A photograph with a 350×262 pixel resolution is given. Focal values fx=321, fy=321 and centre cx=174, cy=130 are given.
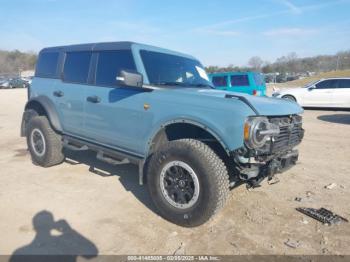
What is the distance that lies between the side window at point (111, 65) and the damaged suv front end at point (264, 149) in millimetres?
1869

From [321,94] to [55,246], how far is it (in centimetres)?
1566

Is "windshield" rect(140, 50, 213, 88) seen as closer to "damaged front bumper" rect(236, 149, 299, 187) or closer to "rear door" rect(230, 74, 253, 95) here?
"damaged front bumper" rect(236, 149, 299, 187)

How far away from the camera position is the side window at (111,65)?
440 cm

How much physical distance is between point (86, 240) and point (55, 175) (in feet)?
→ 7.65

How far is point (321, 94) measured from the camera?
16.0 meters

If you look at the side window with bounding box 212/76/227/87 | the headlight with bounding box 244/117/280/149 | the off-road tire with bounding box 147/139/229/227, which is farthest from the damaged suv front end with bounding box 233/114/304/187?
the side window with bounding box 212/76/227/87

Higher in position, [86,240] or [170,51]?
[170,51]

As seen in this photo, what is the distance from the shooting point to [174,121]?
3.76 metres

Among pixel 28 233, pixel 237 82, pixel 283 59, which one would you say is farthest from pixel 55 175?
pixel 283 59

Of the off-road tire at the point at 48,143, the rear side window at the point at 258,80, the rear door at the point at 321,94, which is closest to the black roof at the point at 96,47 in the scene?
the off-road tire at the point at 48,143

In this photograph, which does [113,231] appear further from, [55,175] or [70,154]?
[70,154]

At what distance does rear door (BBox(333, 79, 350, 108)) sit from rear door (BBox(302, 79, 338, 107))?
0.18m

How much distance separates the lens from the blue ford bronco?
11.3 feet

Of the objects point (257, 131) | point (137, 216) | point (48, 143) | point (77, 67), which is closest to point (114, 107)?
point (77, 67)
